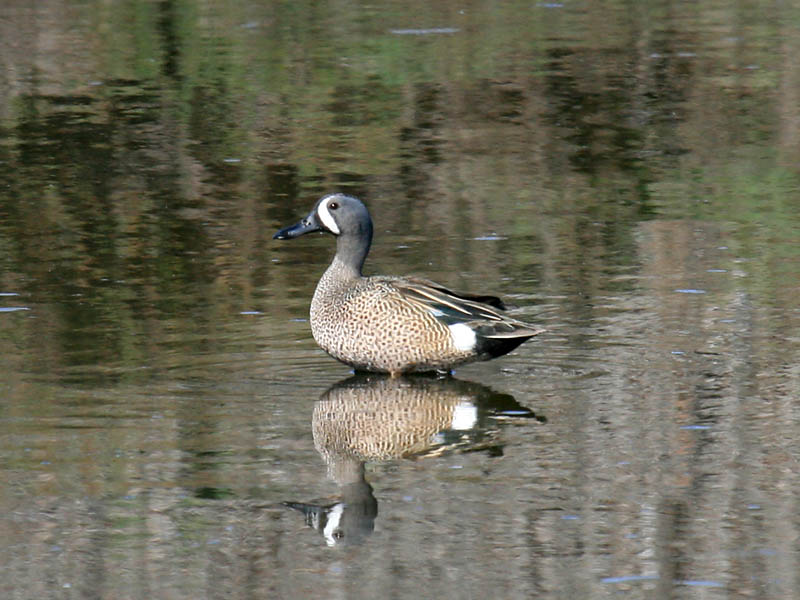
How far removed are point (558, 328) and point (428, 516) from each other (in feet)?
9.54

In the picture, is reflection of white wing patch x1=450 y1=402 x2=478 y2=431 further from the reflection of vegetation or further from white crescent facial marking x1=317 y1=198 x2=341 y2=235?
the reflection of vegetation

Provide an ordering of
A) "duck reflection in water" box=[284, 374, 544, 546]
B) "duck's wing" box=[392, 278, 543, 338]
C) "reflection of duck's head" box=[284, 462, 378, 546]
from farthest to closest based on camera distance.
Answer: "duck's wing" box=[392, 278, 543, 338] < "duck reflection in water" box=[284, 374, 544, 546] < "reflection of duck's head" box=[284, 462, 378, 546]

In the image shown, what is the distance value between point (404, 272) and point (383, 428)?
310cm

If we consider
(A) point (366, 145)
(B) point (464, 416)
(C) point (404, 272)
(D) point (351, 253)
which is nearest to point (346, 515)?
(B) point (464, 416)

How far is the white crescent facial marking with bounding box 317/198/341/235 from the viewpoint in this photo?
28.6 ft

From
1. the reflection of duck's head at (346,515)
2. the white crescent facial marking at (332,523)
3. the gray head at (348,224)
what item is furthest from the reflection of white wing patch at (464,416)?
the gray head at (348,224)

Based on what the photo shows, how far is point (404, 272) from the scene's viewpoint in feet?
33.6

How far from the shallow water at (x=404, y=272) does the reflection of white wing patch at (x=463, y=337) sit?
0.18m

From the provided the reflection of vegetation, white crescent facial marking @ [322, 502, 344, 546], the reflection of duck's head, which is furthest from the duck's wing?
white crescent facial marking @ [322, 502, 344, 546]

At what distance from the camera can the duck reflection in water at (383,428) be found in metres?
6.07

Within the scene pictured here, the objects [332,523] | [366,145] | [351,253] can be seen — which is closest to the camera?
[332,523]

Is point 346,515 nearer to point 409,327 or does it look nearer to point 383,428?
point 383,428

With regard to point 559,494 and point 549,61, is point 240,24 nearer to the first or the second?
point 549,61

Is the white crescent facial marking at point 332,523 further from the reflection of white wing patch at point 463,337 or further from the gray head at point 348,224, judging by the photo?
the gray head at point 348,224
